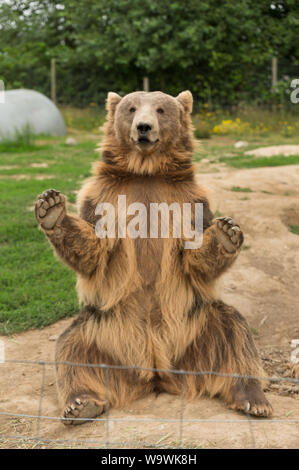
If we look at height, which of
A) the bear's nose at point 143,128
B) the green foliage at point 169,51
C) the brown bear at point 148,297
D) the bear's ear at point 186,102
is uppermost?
the green foliage at point 169,51

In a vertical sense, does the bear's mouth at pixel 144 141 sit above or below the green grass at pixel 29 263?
above

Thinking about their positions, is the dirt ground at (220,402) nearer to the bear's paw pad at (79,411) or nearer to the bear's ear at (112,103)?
the bear's paw pad at (79,411)

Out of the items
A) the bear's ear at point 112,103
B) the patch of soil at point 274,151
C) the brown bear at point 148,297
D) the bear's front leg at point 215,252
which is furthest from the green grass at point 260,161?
the bear's front leg at point 215,252

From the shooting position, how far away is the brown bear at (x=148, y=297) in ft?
12.0

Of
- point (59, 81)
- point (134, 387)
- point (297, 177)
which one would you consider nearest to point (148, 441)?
point (134, 387)

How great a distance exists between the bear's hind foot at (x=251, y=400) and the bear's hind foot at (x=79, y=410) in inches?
33.6

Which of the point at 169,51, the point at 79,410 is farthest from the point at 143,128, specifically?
the point at 169,51

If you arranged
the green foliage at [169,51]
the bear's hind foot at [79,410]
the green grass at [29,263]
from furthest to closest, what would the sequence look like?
the green foliage at [169,51] < the green grass at [29,263] < the bear's hind foot at [79,410]

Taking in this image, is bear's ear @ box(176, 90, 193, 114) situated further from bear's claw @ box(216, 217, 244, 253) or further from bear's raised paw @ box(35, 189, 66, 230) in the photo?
bear's raised paw @ box(35, 189, 66, 230)

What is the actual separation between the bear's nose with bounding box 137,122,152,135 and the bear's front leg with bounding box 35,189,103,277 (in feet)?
2.06

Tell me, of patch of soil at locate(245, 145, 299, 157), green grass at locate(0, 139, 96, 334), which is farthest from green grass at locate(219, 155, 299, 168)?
green grass at locate(0, 139, 96, 334)

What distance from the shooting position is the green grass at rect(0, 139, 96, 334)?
5367 millimetres

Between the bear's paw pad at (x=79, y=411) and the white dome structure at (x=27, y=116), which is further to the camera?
the white dome structure at (x=27, y=116)

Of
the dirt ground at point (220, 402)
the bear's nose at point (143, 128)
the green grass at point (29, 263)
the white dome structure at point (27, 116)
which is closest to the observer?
the dirt ground at point (220, 402)
